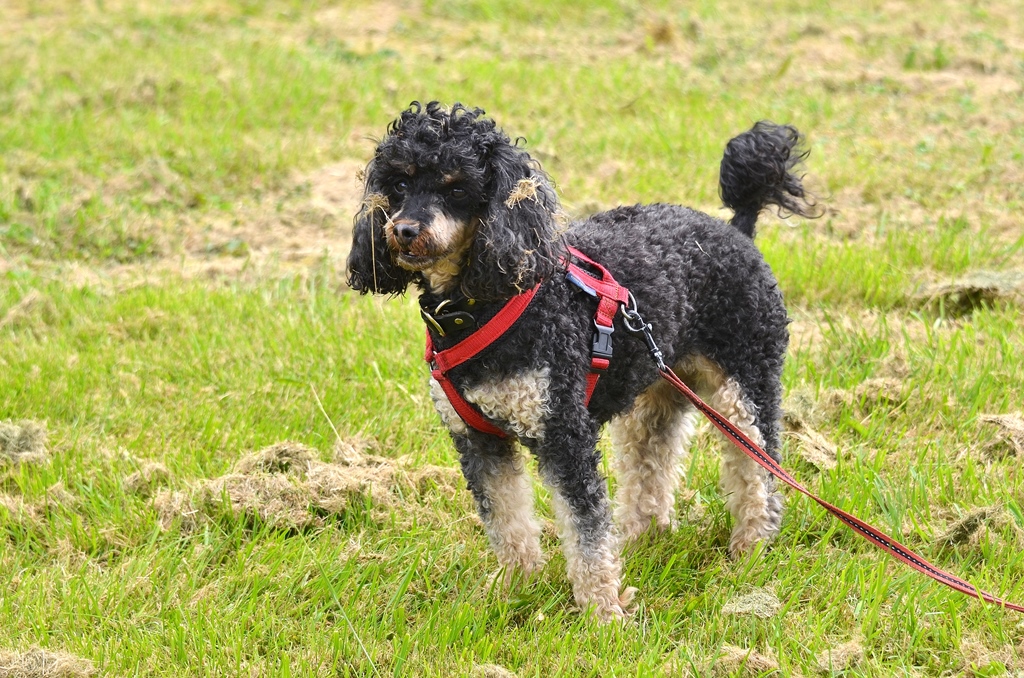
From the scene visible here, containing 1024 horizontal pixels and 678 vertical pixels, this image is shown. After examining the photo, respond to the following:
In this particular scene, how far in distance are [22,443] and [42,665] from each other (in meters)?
1.78

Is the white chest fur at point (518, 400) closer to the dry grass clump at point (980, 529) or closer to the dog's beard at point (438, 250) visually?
the dog's beard at point (438, 250)

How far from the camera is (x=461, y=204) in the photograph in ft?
12.6

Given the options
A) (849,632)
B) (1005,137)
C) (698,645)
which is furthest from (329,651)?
(1005,137)

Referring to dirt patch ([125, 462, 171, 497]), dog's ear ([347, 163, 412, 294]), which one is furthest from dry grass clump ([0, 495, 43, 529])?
dog's ear ([347, 163, 412, 294])

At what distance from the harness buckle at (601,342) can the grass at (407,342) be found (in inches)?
39.9

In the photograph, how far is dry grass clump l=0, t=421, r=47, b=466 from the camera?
5234 mm

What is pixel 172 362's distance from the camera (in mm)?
6234

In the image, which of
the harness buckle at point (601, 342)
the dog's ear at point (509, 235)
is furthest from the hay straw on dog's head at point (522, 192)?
the harness buckle at point (601, 342)

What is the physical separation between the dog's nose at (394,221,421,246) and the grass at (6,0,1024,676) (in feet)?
4.76

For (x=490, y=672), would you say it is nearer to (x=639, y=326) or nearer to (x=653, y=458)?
(x=639, y=326)

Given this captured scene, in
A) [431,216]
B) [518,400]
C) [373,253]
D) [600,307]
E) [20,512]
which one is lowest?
[20,512]

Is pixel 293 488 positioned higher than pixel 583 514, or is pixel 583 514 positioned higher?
pixel 583 514

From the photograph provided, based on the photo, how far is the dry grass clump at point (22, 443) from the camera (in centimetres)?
523

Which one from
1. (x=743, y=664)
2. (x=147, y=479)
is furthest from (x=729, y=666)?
(x=147, y=479)
